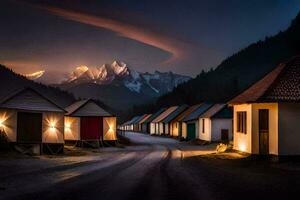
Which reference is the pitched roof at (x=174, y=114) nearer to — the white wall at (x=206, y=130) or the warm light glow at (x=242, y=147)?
the white wall at (x=206, y=130)

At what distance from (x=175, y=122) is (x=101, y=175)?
58.2m

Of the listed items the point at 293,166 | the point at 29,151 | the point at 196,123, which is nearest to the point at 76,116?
the point at 29,151

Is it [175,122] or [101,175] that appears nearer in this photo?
[101,175]

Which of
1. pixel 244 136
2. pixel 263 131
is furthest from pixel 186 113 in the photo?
pixel 263 131

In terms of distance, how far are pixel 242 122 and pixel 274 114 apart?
445 cm

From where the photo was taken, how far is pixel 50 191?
14.9m

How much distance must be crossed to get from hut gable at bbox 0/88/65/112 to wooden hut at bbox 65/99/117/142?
1109 centimetres

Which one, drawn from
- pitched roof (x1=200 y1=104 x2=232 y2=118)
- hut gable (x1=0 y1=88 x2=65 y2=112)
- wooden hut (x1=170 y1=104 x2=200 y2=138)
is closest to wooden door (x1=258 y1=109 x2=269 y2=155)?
hut gable (x1=0 y1=88 x2=65 y2=112)

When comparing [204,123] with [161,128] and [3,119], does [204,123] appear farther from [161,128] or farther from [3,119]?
[161,128]

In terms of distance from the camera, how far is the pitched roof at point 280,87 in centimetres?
2736

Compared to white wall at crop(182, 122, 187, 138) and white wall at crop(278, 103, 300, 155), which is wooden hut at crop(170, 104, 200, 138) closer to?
white wall at crop(182, 122, 187, 138)

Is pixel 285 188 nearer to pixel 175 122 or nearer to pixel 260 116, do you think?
pixel 260 116

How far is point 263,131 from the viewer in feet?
95.6

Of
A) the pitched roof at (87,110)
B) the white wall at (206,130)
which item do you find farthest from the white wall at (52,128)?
the white wall at (206,130)
